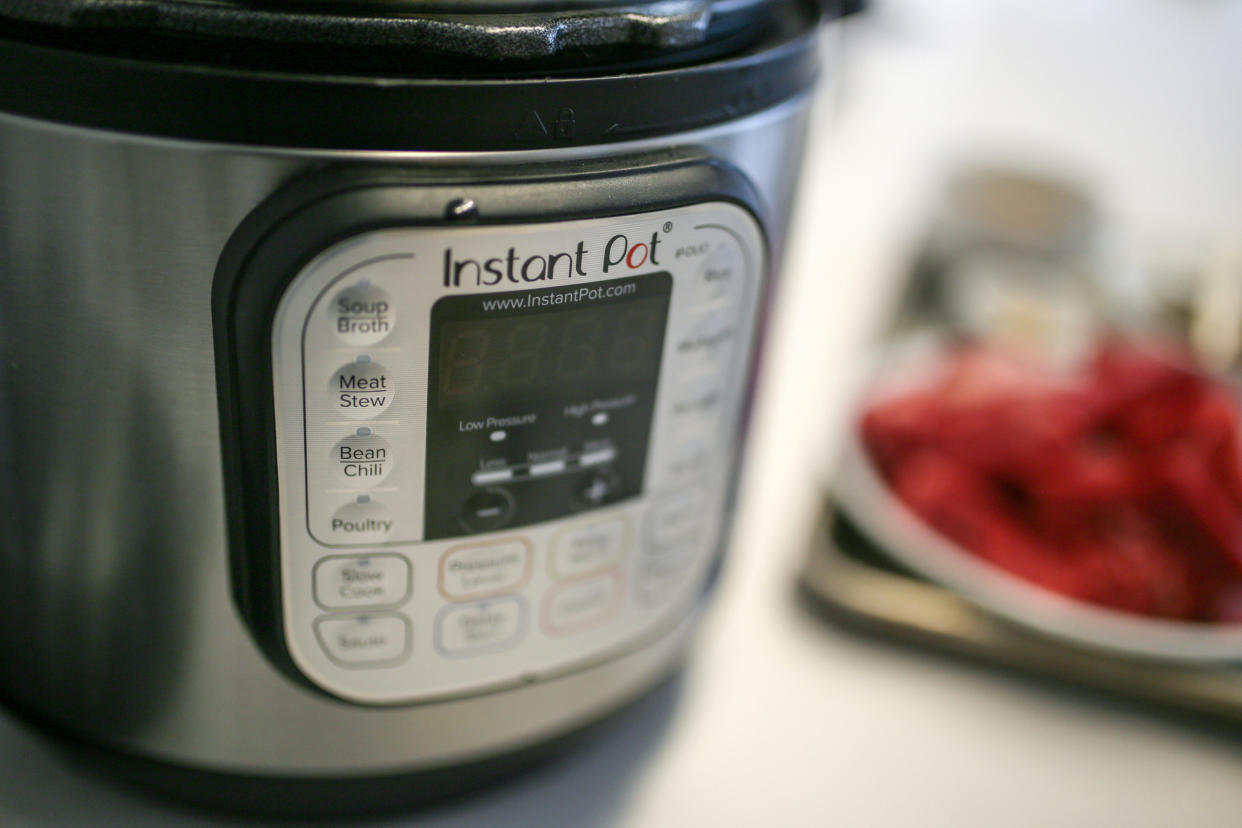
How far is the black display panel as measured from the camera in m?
0.30

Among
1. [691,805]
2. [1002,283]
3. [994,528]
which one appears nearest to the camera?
[691,805]

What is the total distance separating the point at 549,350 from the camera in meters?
0.32

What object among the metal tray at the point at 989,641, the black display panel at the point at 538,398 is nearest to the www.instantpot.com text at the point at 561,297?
the black display panel at the point at 538,398

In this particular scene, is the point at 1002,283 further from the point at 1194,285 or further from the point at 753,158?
the point at 753,158

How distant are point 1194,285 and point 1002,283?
0.17 metres

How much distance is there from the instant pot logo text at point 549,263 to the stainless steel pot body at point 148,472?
26mm

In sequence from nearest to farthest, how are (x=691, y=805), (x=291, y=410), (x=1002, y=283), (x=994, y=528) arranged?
(x=291, y=410)
(x=691, y=805)
(x=994, y=528)
(x=1002, y=283)

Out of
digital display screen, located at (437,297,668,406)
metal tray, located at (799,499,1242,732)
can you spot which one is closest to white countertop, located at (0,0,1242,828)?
metal tray, located at (799,499,1242,732)

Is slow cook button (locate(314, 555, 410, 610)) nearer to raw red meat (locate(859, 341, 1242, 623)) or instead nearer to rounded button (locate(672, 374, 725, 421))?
rounded button (locate(672, 374, 725, 421))

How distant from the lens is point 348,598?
332mm

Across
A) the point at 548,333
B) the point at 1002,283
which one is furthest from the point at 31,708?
the point at 1002,283

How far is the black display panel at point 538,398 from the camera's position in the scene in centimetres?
30

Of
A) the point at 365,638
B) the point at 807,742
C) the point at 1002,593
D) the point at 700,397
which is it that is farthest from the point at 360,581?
the point at 1002,593

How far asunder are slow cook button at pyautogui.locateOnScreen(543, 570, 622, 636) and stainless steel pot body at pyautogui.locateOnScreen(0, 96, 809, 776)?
24 millimetres
